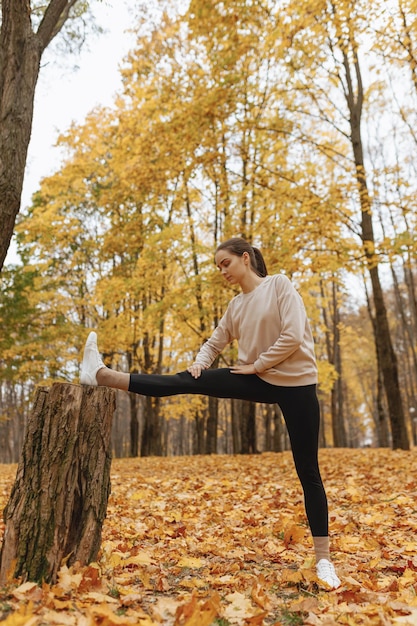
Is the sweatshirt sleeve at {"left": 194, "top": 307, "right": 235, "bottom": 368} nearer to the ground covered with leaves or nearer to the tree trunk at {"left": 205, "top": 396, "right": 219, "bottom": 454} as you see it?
the ground covered with leaves

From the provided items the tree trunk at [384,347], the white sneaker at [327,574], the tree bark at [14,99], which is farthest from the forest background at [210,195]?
the white sneaker at [327,574]

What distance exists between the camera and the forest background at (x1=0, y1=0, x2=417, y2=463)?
9055mm

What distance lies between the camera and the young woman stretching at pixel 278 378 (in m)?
2.93

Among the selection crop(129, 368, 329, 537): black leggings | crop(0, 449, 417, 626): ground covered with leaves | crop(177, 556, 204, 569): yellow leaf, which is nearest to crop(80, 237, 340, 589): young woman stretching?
crop(129, 368, 329, 537): black leggings

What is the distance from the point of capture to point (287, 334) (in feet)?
9.62

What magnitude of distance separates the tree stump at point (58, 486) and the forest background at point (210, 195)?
7.09 m

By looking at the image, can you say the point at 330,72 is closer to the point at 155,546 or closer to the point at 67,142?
the point at 67,142

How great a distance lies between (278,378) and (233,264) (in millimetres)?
813

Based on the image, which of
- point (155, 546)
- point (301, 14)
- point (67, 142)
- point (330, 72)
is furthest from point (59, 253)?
point (155, 546)

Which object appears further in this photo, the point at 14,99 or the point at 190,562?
the point at 14,99

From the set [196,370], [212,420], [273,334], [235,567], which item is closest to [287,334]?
[273,334]

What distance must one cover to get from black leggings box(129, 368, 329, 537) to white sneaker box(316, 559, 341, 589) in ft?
0.52

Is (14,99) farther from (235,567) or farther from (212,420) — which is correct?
(212,420)

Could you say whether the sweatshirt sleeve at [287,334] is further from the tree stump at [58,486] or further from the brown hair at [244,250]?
the tree stump at [58,486]
